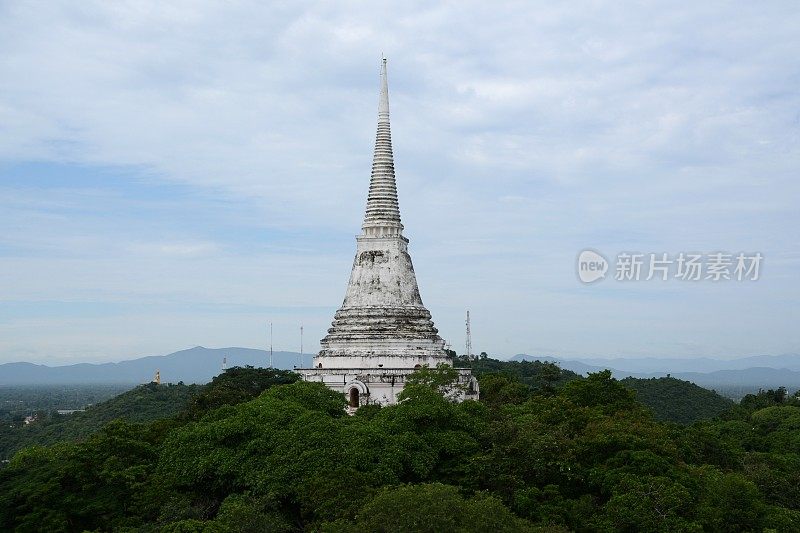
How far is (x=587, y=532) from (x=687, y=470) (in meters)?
5.57

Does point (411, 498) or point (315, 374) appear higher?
point (315, 374)

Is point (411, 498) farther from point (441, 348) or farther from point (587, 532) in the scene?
point (441, 348)

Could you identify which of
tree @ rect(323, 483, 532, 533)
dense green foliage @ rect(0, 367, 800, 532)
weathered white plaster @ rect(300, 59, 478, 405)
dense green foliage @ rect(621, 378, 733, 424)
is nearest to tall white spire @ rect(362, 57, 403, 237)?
weathered white plaster @ rect(300, 59, 478, 405)

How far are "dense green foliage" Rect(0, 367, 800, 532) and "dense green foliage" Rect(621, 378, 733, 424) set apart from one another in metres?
52.7

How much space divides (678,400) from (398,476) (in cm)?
7030

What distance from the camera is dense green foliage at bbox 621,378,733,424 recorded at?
87.9m

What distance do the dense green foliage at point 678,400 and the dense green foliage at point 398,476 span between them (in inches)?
2073

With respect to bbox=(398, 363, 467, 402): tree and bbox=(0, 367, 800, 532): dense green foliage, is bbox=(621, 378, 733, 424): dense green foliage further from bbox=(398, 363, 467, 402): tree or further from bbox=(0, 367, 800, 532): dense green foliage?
bbox=(0, 367, 800, 532): dense green foliage

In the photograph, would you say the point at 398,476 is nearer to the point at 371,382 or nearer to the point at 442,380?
the point at 442,380

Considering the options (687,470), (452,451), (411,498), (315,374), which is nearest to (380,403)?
(315,374)

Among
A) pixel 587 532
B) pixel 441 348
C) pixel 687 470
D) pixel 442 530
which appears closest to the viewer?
pixel 442 530

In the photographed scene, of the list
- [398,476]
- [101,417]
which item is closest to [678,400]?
[101,417]

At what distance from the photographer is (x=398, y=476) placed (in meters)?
29.8

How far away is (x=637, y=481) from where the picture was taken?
27.9 metres
